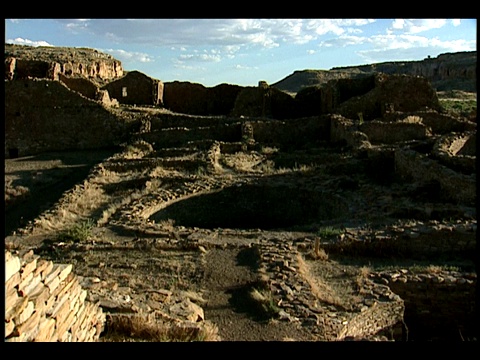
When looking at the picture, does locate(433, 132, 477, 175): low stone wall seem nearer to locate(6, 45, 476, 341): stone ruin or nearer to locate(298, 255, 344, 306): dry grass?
locate(6, 45, 476, 341): stone ruin

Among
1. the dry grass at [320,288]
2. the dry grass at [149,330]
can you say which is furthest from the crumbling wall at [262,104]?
the dry grass at [149,330]

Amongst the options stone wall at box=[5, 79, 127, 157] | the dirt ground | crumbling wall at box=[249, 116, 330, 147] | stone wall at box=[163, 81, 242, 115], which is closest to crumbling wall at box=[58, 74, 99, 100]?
stone wall at box=[5, 79, 127, 157]

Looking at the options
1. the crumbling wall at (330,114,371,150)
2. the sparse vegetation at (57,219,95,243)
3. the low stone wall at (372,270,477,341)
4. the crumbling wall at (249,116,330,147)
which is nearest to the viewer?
the low stone wall at (372,270,477,341)

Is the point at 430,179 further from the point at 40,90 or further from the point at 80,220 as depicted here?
the point at 40,90

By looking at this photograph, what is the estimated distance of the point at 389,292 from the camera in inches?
252

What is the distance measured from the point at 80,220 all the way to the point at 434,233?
22.8 ft

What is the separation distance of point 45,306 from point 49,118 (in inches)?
673

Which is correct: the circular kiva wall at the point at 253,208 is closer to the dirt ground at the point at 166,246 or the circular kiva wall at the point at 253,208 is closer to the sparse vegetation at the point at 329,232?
the dirt ground at the point at 166,246

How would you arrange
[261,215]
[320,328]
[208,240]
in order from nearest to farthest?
[320,328]
[208,240]
[261,215]

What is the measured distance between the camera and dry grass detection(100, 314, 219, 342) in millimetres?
4848

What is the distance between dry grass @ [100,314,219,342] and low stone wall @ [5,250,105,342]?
13 centimetres

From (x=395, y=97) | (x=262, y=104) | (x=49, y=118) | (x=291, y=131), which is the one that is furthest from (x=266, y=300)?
(x=262, y=104)

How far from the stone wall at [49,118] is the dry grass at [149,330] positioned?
15.1m
